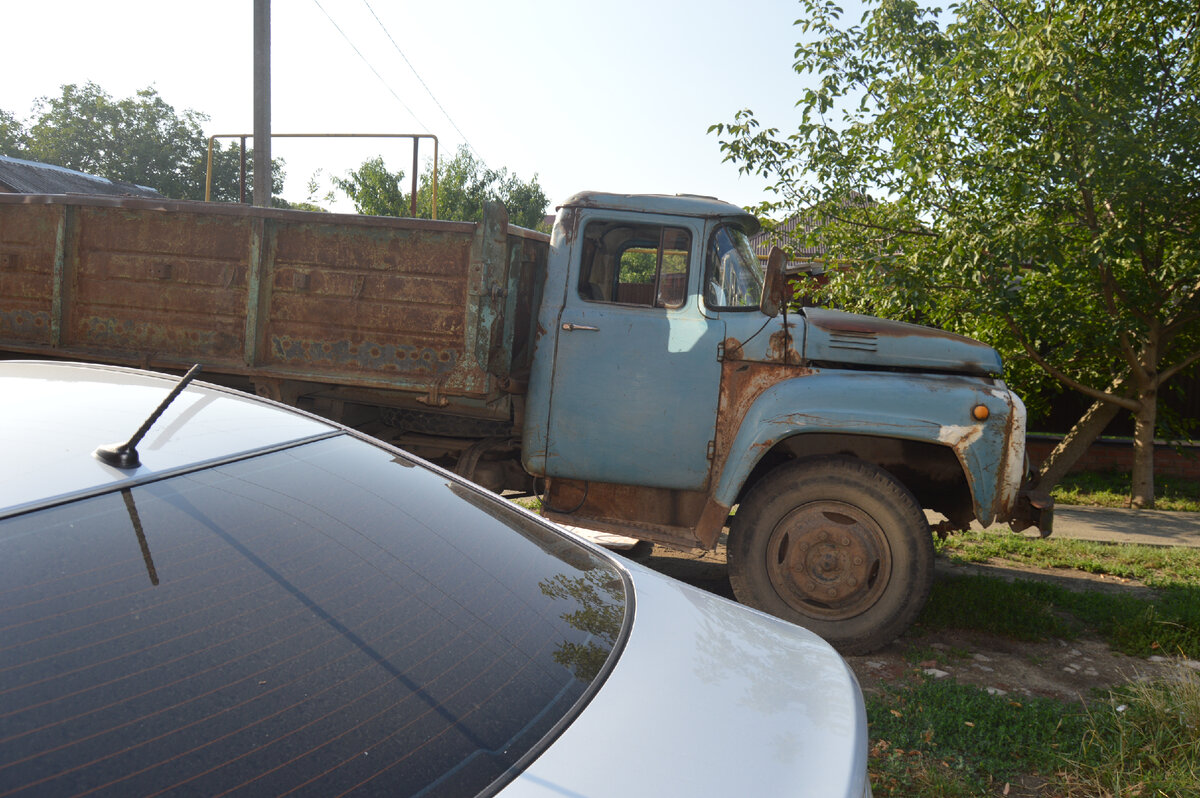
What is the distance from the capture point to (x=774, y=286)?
4.34 m

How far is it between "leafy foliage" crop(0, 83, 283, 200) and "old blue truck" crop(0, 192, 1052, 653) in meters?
47.0

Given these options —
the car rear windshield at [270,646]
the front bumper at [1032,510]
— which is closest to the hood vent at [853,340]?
the front bumper at [1032,510]

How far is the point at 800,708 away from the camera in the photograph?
147 centimetres

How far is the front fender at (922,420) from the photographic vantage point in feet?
13.8

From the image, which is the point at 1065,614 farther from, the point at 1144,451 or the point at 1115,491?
the point at 1115,491

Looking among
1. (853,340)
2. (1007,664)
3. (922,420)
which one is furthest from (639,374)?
(1007,664)

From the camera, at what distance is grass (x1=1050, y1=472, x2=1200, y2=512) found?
952 cm

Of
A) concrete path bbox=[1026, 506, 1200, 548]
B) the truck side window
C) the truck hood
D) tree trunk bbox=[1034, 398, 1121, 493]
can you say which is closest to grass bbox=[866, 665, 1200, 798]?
the truck hood

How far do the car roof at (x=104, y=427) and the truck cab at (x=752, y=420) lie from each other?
2.63 meters

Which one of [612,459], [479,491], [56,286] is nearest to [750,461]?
[612,459]

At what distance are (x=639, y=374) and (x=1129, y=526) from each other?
6409 millimetres

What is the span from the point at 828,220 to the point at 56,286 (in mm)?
7059

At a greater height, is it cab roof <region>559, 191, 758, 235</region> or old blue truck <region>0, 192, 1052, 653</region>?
cab roof <region>559, 191, 758, 235</region>

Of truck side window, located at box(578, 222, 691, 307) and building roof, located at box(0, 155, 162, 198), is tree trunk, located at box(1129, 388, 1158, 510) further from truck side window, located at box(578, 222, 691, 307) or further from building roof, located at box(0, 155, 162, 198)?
building roof, located at box(0, 155, 162, 198)
